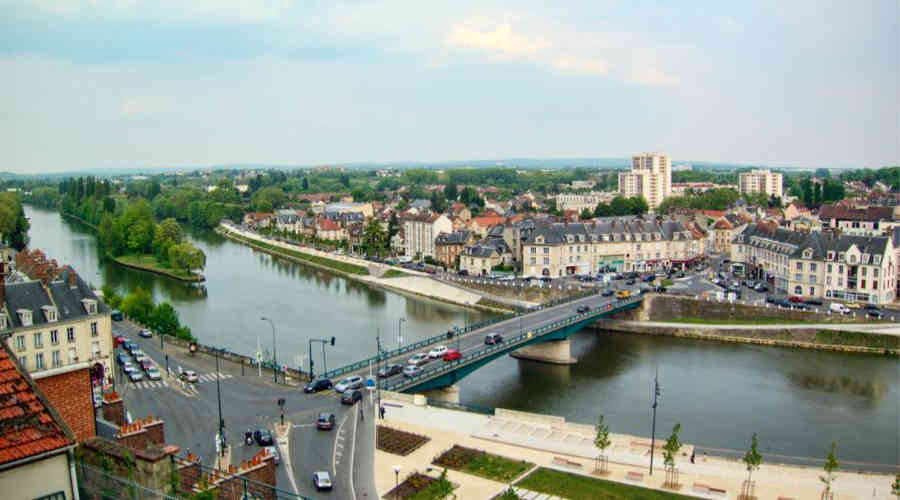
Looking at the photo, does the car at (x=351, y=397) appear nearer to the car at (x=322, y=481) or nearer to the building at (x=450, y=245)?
the car at (x=322, y=481)

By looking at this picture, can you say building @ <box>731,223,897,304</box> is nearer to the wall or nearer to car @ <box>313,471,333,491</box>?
car @ <box>313,471,333,491</box>

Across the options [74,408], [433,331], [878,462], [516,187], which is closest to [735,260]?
[433,331]

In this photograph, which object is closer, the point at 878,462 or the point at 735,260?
the point at 878,462

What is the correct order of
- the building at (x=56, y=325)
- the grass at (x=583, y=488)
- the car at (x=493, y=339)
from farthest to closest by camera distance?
1. the car at (x=493, y=339)
2. the building at (x=56, y=325)
3. the grass at (x=583, y=488)

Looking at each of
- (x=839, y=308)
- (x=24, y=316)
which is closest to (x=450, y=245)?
(x=839, y=308)

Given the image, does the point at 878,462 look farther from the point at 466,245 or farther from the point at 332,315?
the point at 466,245

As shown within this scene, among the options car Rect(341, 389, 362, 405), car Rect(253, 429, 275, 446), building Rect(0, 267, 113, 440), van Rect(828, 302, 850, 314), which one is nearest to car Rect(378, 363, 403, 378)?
car Rect(341, 389, 362, 405)

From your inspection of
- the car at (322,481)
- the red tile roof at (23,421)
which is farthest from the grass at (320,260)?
the red tile roof at (23,421)
